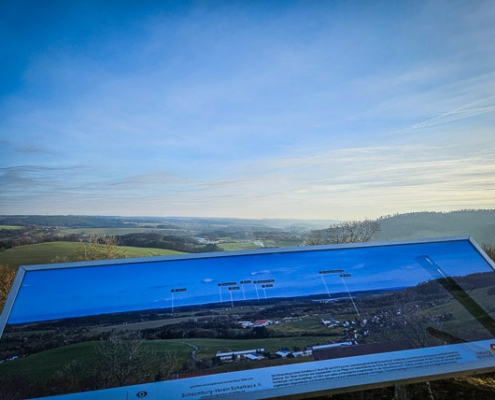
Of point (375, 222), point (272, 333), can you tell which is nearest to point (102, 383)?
point (272, 333)

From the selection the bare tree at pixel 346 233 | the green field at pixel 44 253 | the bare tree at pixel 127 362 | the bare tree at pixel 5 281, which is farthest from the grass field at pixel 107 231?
the bare tree at pixel 127 362

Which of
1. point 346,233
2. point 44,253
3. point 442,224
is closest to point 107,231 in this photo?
point 44,253

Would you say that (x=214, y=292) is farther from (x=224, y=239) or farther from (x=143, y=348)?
(x=224, y=239)

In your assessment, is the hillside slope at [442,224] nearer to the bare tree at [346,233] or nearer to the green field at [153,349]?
the bare tree at [346,233]

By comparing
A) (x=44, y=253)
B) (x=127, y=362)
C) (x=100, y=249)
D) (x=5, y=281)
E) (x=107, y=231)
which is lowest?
(x=127, y=362)

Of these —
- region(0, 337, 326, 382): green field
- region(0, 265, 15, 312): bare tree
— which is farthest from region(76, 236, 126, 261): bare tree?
region(0, 337, 326, 382): green field

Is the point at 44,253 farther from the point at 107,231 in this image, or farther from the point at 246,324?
the point at 246,324

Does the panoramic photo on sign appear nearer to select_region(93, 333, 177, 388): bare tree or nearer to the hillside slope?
select_region(93, 333, 177, 388): bare tree
